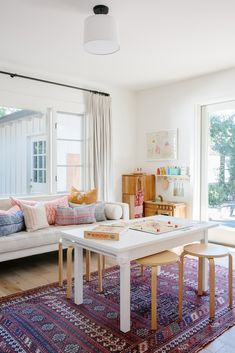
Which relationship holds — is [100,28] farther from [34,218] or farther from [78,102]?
[78,102]

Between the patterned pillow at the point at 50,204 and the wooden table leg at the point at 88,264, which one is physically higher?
the patterned pillow at the point at 50,204

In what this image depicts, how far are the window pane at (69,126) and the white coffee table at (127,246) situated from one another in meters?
2.58

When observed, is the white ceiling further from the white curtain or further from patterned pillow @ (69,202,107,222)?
patterned pillow @ (69,202,107,222)

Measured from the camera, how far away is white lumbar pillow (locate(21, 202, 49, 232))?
3.51 metres

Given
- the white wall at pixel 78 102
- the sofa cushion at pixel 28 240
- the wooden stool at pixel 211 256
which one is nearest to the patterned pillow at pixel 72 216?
the sofa cushion at pixel 28 240

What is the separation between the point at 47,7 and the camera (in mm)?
2639

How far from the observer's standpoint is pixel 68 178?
4875mm

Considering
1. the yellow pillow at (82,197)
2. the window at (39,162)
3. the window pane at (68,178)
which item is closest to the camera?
the yellow pillow at (82,197)

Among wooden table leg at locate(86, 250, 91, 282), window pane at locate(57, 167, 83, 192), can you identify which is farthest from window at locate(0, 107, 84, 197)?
wooden table leg at locate(86, 250, 91, 282)

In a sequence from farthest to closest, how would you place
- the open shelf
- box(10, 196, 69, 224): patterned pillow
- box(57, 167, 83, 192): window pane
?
the open shelf → box(57, 167, 83, 192): window pane → box(10, 196, 69, 224): patterned pillow

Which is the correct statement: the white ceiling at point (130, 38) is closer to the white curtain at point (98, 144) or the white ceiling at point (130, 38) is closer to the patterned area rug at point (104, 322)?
the white curtain at point (98, 144)

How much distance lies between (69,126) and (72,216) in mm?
1695

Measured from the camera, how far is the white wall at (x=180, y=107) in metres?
4.46

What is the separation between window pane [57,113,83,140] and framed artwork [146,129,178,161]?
127cm
